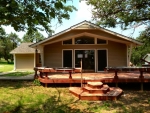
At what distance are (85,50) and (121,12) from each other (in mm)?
5331

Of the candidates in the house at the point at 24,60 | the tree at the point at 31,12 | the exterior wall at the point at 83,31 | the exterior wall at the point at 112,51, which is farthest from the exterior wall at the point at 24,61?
the tree at the point at 31,12

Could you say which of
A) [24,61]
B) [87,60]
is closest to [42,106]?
[87,60]

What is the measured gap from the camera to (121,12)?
30.6 ft

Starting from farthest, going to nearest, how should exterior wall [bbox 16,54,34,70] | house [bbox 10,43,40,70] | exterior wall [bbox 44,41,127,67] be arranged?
1. exterior wall [bbox 16,54,34,70]
2. house [bbox 10,43,40,70]
3. exterior wall [bbox 44,41,127,67]

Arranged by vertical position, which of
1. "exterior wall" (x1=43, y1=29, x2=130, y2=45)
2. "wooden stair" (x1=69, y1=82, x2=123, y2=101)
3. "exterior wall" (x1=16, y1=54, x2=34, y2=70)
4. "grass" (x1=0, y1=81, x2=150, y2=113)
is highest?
"exterior wall" (x1=43, y1=29, x2=130, y2=45)

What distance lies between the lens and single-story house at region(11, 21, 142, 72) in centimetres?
1373

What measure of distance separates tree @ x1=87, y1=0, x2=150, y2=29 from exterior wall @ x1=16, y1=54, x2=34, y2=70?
15223 millimetres

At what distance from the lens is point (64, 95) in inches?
326

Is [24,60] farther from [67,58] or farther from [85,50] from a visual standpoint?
[85,50]

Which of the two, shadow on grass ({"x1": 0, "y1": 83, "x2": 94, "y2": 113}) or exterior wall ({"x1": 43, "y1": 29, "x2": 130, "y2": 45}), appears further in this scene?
exterior wall ({"x1": 43, "y1": 29, "x2": 130, "y2": 45})

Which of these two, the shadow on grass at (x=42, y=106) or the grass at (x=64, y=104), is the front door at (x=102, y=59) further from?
the shadow on grass at (x=42, y=106)

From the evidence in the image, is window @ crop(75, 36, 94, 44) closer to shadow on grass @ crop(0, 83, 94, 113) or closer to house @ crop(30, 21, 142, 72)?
house @ crop(30, 21, 142, 72)

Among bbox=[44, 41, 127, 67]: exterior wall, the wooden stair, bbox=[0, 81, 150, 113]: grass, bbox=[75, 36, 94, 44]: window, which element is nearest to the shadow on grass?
bbox=[0, 81, 150, 113]: grass

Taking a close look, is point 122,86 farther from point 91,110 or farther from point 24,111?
point 24,111
